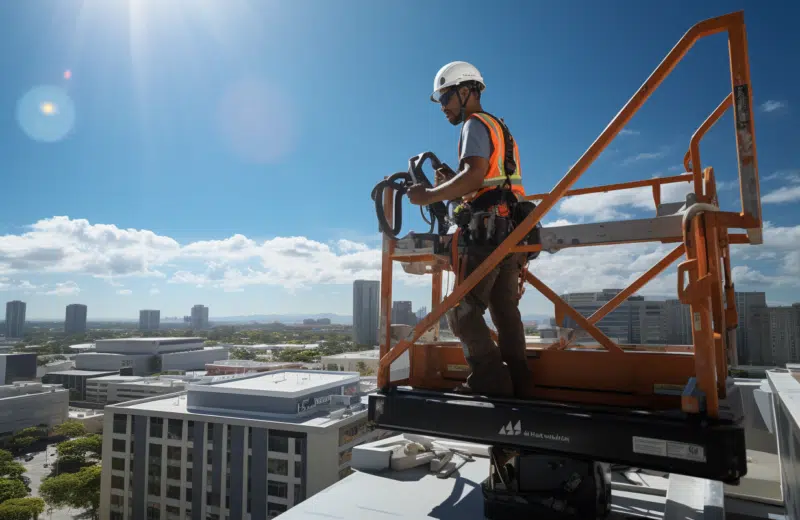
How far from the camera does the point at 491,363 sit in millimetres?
3928

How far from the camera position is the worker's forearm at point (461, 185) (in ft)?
11.9

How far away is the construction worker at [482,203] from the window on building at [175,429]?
3572 centimetres

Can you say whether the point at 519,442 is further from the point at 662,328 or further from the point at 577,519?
the point at 662,328

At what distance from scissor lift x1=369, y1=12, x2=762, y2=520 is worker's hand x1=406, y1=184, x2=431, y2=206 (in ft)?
1.80

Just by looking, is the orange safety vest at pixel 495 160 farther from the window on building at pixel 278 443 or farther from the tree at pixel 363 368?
the tree at pixel 363 368

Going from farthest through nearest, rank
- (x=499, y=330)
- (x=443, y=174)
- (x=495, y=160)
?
(x=443, y=174) < (x=499, y=330) < (x=495, y=160)

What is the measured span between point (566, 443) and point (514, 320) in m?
1.09

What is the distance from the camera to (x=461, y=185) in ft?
12.0

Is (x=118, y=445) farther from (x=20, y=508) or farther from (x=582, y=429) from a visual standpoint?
(x=582, y=429)

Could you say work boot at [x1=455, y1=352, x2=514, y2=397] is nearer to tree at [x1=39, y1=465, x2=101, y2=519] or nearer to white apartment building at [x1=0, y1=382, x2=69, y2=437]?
tree at [x1=39, y1=465, x2=101, y2=519]

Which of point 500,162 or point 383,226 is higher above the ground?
point 500,162

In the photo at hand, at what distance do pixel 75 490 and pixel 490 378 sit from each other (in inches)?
1678

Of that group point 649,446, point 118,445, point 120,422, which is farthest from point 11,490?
point 649,446

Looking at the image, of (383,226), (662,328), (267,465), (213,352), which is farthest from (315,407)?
(213,352)
